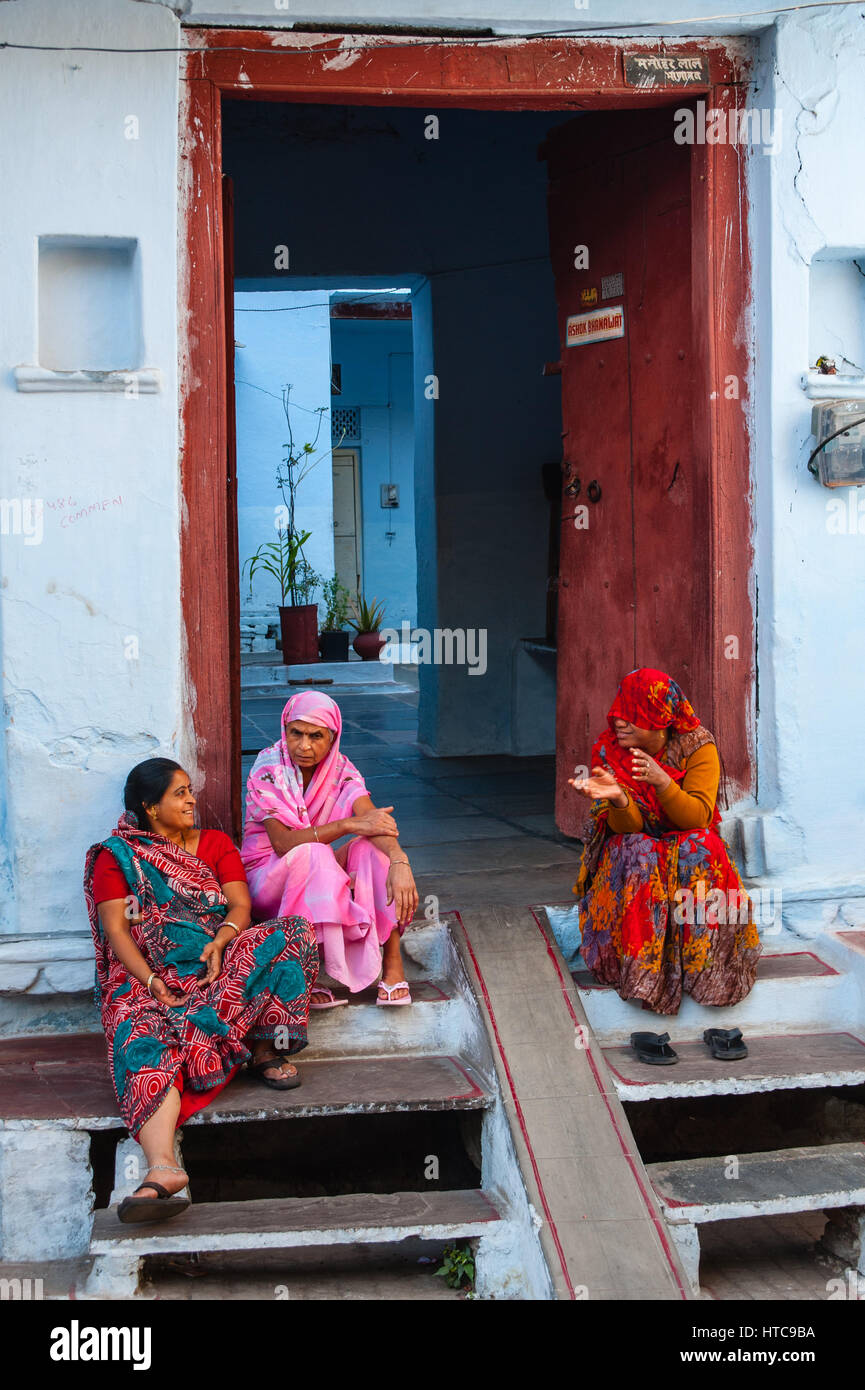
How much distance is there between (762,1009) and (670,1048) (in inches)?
15.6

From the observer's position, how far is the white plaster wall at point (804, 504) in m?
4.02

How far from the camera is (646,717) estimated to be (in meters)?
3.69

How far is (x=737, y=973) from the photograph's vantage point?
3.71m

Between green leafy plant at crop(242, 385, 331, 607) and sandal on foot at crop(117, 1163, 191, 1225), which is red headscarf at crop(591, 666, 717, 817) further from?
green leafy plant at crop(242, 385, 331, 607)

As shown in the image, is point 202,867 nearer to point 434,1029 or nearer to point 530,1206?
point 434,1029

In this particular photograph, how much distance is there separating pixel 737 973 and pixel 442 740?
152 inches

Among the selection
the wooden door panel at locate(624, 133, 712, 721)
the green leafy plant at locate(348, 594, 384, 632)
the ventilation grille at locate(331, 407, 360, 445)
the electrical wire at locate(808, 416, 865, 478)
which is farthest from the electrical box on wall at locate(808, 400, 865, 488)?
the ventilation grille at locate(331, 407, 360, 445)

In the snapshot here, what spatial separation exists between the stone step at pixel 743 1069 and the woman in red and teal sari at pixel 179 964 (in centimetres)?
95

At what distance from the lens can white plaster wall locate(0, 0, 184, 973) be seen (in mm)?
3654

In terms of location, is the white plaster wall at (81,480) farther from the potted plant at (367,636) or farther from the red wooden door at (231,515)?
the potted plant at (367,636)

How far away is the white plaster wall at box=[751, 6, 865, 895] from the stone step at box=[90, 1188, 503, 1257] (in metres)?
1.66

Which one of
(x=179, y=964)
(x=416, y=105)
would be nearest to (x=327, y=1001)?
(x=179, y=964)

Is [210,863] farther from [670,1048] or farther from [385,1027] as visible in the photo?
[670,1048]

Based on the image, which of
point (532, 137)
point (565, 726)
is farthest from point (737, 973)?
point (532, 137)
